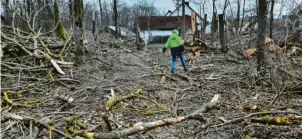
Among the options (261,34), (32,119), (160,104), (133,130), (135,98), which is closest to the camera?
(133,130)

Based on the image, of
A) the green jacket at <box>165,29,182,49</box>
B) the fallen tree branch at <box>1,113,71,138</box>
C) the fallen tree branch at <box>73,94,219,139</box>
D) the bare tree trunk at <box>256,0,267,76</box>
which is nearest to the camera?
the fallen tree branch at <box>73,94,219,139</box>

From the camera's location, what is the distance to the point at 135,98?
7844 millimetres

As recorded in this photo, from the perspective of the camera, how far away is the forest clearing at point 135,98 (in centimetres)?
532

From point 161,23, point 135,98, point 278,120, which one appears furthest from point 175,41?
point 161,23

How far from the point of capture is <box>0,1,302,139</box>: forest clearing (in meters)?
5.32

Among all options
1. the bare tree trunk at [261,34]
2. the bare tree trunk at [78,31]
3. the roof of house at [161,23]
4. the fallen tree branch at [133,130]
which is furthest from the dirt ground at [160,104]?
the roof of house at [161,23]

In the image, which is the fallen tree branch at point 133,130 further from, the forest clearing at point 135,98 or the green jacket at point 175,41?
the green jacket at point 175,41

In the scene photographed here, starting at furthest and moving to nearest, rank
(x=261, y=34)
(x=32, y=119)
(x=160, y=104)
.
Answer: (x=261, y=34) → (x=160, y=104) → (x=32, y=119)

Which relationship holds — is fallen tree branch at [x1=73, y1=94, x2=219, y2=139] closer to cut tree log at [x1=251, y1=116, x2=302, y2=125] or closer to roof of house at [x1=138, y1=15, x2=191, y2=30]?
cut tree log at [x1=251, y1=116, x2=302, y2=125]

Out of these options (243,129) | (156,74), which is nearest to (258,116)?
(243,129)

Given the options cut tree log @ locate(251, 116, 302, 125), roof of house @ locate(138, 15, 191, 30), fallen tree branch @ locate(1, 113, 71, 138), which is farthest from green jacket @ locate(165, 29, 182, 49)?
roof of house @ locate(138, 15, 191, 30)

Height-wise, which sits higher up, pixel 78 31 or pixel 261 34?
pixel 78 31

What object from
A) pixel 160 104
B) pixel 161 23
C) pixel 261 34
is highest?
pixel 161 23

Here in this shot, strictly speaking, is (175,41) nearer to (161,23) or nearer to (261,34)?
(261,34)
